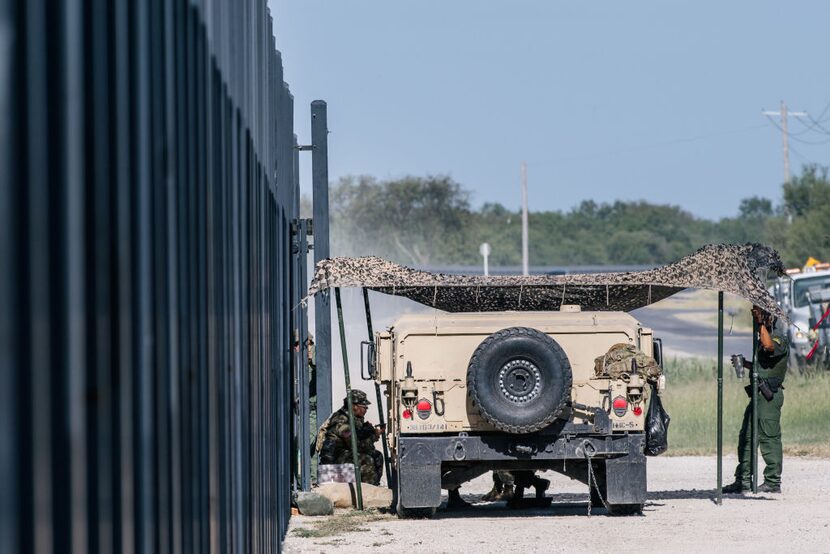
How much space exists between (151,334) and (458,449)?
1001cm

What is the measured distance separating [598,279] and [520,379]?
213 cm

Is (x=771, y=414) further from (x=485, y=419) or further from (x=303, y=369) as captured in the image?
(x=303, y=369)

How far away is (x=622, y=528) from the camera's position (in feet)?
42.9

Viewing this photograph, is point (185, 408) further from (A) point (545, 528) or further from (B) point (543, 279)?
(B) point (543, 279)

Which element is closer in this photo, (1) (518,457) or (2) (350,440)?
(1) (518,457)

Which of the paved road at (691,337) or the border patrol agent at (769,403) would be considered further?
the paved road at (691,337)

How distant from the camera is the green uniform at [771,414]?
15.1m

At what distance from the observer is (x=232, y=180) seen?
5918mm

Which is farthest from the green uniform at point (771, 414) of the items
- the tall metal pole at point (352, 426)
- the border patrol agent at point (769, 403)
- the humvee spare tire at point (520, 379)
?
the tall metal pole at point (352, 426)

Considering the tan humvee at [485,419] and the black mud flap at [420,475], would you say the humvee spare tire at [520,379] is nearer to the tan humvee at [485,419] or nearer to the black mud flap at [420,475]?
the tan humvee at [485,419]

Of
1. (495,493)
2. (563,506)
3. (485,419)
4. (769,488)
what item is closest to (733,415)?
(769,488)

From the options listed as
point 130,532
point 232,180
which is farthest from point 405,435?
point 130,532

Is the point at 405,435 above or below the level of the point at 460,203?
below

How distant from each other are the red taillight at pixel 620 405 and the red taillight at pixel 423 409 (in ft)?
5.28
